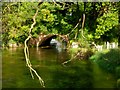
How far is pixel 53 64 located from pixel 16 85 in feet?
26.4

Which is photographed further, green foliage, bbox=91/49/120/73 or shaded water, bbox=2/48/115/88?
green foliage, bbox=91/49/120/73

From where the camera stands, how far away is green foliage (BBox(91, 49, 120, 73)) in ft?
76.3

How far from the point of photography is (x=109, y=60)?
21.9 metres

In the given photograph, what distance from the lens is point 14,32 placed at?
6.69 m

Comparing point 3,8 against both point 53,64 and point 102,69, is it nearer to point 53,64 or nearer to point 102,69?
point 102,69

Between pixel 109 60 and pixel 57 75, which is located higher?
pixel 109 60

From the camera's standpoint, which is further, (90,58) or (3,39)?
(90,58)

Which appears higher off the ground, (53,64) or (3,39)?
(3,39)

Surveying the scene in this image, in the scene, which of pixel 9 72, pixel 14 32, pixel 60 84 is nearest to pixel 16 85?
pixel 60 84

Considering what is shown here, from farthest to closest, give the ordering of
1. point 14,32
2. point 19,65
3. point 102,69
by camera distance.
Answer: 1. point 19,65
2. point 102,69
3. point 14,32

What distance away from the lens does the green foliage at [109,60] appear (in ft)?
76.3

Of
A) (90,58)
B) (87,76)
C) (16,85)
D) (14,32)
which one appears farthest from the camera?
(90,58)

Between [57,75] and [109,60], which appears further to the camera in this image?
[57,75]

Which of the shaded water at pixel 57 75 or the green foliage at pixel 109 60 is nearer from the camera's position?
the shaded water at pixel 57 75
